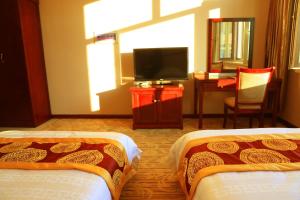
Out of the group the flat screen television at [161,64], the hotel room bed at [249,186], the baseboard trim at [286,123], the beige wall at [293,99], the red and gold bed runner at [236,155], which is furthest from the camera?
the flat screen television at [161,64]

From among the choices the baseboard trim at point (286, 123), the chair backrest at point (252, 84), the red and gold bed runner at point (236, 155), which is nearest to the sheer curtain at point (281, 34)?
the baseboard trim at point (286, 123)

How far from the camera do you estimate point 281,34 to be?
350 centimetres

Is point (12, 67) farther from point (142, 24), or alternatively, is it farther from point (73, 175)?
point (73, 175)

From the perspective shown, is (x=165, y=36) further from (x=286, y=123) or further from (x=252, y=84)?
(x=286, y=123)

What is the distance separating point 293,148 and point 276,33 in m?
2.54

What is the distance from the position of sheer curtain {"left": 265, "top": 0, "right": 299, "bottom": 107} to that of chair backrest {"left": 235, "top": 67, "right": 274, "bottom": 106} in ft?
1.98

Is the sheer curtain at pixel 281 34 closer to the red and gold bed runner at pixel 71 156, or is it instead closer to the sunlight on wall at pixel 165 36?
the sunlight on wall at pixel 165 36

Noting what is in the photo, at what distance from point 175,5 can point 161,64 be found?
3.17 feet

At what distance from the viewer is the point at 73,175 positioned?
1.32m

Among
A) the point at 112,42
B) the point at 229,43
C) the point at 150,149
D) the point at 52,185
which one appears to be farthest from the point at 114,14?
the point at 52,185

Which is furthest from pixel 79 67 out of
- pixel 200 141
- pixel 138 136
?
pixel 200 141

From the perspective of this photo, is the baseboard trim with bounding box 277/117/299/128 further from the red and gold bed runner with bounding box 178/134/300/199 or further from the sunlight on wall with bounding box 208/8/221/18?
the red and gold bed runner with bounding box 178/134/300/199

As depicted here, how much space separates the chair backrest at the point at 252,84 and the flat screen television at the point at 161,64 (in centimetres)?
90

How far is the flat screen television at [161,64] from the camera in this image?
377 cm
